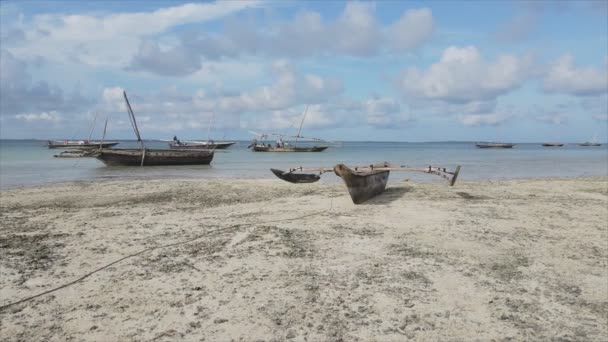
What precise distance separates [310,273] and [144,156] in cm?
2314

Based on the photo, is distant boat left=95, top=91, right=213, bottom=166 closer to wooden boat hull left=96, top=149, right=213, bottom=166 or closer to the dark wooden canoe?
wooden boat hull left=96, top=149, right=213, bottom=166

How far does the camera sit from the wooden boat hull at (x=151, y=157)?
84.1 feet

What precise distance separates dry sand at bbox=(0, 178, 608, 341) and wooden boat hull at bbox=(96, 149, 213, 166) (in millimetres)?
16347

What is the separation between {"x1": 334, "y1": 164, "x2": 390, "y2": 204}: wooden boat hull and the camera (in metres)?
9.44

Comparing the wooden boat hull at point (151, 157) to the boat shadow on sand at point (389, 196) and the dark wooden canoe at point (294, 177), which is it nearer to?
the dark wooden canoe at point (294, 177)

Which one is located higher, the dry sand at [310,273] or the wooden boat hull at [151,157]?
the wooden boat hull at [151,157]

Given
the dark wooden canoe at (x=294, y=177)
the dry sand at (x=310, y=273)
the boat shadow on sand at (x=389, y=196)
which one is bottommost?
the dry sand at (x=310, y=273)

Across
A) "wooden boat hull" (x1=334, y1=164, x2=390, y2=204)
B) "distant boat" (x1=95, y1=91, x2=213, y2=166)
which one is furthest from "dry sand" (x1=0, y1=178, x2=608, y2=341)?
"distant boat" (x1=95, y1=91, x2=213, y2=166)

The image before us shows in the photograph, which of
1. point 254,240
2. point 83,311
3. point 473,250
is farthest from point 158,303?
point 473,250

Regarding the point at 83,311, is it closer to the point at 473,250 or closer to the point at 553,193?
the point at 473,250

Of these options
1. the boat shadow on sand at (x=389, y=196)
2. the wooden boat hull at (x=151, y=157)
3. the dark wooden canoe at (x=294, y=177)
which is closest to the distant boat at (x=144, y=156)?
the wooden boat hull at (x=151, y=157)

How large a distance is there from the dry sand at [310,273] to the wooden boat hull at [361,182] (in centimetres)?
44

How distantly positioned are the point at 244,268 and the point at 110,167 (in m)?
23.0

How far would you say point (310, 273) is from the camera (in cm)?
541
